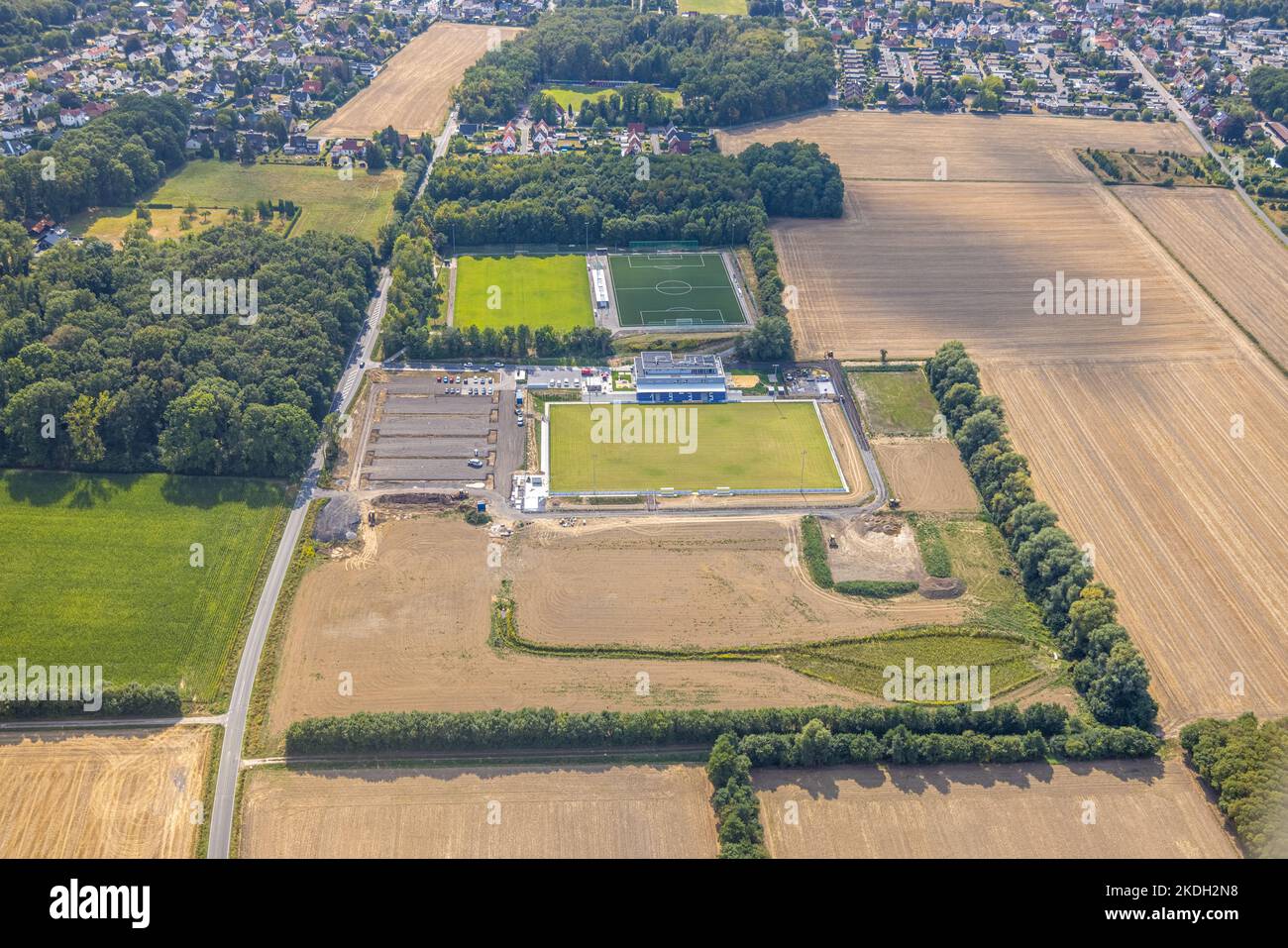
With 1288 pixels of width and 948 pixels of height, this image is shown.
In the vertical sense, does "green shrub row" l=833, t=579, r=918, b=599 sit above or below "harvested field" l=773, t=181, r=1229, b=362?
below

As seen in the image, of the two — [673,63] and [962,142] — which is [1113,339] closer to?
[962,142]

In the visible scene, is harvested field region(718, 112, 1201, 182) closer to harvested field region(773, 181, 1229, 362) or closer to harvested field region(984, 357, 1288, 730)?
harvested field region(773, 181, 1229, 362)

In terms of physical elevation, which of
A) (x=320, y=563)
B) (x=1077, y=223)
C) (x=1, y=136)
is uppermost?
(x=1, y=136)

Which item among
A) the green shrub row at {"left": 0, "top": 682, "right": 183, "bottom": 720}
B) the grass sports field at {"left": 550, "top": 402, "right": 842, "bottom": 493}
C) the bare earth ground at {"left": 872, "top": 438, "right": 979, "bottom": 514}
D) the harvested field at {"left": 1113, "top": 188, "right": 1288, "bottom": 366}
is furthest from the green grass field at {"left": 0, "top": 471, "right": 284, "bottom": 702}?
the harvested field at {"left": 1113, "top": 188, "right": 1288, "bottom": 366}

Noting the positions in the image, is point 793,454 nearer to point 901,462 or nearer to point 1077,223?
point 901,462

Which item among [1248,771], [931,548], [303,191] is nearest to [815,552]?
[931,548]

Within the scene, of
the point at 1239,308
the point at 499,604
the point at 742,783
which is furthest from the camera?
the point at 1239,308

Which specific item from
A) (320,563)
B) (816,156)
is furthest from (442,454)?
(816,156)
